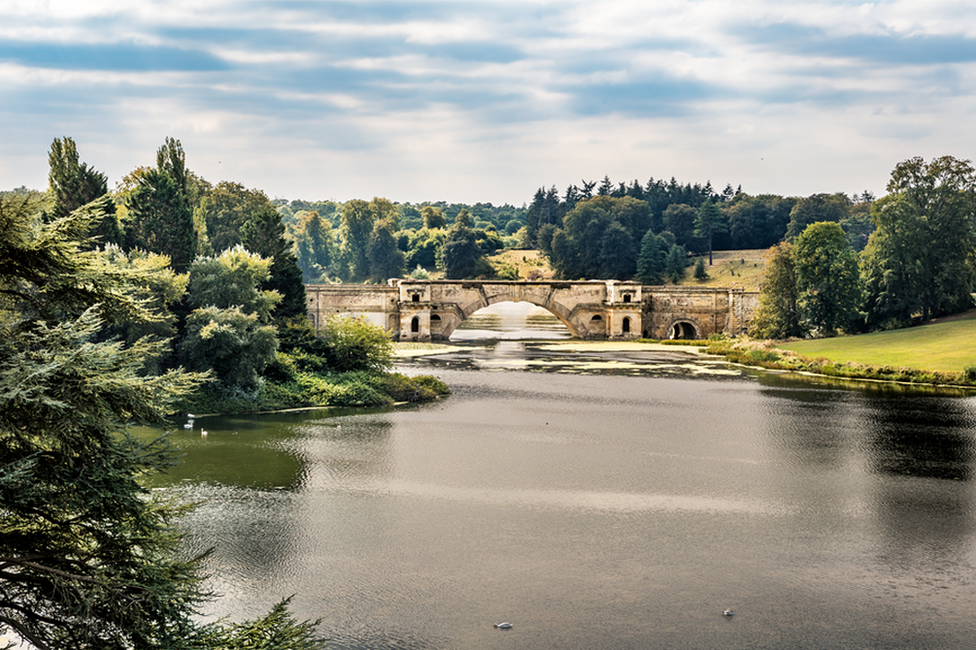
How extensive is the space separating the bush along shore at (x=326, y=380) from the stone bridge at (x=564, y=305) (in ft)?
91.7

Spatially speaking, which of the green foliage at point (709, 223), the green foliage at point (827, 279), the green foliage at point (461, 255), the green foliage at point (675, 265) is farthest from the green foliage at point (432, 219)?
the green foliage at point (827, 279)

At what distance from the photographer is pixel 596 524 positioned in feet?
69.7

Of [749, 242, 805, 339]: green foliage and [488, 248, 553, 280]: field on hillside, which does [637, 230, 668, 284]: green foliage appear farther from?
[749, 242, 805, 339]: green foliage

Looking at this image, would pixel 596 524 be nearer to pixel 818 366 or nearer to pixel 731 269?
pixel 818 366

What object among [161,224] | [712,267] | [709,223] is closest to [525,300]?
[161,224]

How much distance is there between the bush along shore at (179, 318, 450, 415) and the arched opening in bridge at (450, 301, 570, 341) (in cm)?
3569

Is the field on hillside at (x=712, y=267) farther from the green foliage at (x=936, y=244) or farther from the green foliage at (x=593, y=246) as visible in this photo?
the green foliage at (x=936, y=244)

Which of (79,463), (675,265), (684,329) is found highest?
(675,265)

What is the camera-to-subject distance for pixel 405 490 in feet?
79.2

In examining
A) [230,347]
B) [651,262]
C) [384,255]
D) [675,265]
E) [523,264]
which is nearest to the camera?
[230,347]

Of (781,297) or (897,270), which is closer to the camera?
(897,270)

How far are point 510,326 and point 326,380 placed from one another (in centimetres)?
5918

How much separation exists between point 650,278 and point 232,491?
96169 mm

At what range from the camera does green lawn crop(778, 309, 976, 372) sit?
50.8 metres
